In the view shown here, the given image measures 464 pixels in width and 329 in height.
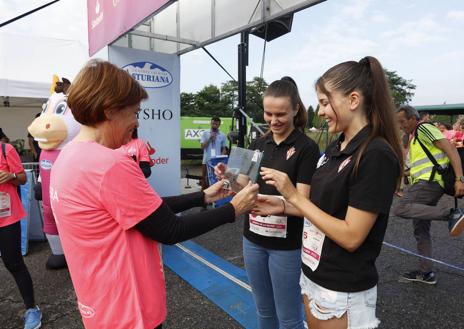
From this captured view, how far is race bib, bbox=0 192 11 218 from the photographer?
2.51 metres

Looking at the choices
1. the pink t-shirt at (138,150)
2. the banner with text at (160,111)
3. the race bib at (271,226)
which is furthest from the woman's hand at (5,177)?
the race bib at (271,226)

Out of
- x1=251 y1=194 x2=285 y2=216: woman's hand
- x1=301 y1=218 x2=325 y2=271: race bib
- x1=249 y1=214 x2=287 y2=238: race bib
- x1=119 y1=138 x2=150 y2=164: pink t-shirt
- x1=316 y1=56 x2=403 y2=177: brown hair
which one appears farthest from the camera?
x1=119 y1=138 x2=150 y2=164: pink t-shirt

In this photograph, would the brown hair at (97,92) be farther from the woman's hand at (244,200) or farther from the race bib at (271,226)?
the race bib at (271,226)

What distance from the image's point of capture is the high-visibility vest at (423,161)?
11.1 ft

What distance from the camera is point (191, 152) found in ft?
48.0

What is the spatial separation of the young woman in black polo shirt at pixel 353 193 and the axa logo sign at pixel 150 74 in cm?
373

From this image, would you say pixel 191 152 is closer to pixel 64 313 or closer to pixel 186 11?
pixel 186 11

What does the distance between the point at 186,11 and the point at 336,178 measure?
426 cm

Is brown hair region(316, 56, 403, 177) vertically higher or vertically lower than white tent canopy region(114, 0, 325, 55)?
lower

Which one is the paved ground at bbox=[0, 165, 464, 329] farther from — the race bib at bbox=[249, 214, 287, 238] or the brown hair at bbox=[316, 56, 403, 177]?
the brown hair at bbox=[316, 56, 403, 177]

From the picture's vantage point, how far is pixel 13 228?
255cm

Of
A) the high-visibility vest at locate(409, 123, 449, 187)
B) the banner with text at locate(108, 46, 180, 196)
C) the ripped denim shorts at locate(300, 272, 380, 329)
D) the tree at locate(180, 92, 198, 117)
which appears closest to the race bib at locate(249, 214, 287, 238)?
the ripped denim shorts at locate(300, 272, 380, 329)

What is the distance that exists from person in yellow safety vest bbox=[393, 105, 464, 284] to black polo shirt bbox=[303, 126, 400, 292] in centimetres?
249

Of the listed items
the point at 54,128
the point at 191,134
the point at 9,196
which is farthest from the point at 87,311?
the point at 191,134
